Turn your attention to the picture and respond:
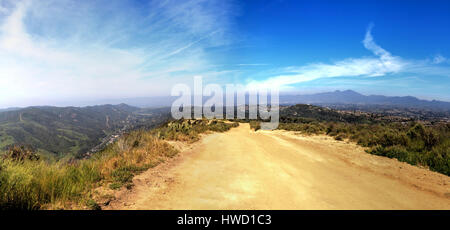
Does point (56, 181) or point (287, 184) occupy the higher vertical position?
point (56, 181)

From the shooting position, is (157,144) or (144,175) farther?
(157,144)

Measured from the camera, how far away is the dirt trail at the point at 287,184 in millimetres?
4172

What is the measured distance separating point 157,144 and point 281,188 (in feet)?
20.4

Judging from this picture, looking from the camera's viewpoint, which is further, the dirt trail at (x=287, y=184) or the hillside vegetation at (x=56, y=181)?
the dirt trail at (x=287, y=184)

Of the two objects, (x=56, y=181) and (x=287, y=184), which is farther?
(x=287, y=184)

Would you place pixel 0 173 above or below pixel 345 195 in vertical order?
above

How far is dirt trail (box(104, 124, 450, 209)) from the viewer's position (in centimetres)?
417

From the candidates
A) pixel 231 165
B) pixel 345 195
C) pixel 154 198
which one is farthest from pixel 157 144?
pixel 345 195

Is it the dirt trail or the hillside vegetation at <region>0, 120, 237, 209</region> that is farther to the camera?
the dirt trail

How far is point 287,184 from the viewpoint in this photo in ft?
17.2

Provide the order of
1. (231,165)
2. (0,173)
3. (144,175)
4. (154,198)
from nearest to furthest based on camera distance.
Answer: (0,173) < (154,198) < (144,175) < (231,165)
